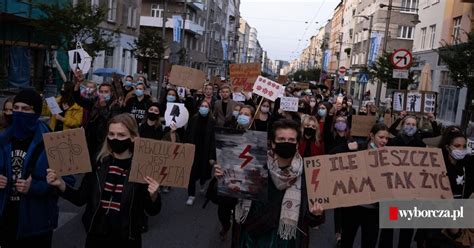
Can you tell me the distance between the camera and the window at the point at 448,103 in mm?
27256

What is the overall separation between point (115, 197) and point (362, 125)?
6.23 m

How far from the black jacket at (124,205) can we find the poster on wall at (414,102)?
30.5ft

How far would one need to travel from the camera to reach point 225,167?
3.74 metres

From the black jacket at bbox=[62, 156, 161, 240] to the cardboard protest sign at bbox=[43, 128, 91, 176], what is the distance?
16cm

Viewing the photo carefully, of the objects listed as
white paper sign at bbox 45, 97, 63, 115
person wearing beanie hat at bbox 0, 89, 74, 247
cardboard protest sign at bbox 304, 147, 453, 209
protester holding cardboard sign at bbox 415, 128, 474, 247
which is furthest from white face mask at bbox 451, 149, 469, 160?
white paper sign at bbox 45, 97, 63, 115

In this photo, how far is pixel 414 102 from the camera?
1173cm

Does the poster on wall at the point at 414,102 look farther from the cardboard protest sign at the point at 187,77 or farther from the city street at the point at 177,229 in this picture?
the cardboard protest sign at the point at 187,77

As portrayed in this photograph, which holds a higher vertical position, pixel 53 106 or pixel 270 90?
pixel 270 90

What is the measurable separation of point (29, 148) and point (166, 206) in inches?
170

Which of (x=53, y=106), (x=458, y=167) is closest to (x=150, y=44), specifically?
(x=53, y=106)

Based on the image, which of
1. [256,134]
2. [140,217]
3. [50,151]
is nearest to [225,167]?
[256,134]

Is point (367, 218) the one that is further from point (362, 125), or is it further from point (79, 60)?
point (79, 60)

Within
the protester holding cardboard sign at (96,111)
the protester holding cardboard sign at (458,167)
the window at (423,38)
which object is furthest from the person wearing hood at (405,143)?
the window at (423,38)

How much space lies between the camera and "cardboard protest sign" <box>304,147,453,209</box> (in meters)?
3.53
